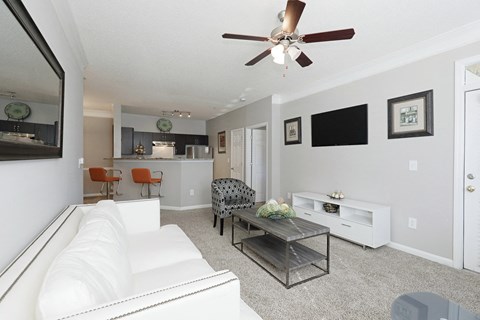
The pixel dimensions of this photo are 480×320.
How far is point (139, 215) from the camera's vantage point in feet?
6.95

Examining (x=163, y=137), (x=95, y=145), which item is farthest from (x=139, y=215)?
(x=95, y=145)

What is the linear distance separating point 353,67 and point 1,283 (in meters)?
3.85

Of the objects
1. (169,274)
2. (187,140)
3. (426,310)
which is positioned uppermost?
(187,140)

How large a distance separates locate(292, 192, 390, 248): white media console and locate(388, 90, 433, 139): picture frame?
3.22ft

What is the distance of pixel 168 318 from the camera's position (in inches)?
25.9

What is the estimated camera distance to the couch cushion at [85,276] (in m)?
0.60

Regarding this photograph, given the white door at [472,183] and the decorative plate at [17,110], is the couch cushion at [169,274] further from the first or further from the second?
the white door at [472,183]

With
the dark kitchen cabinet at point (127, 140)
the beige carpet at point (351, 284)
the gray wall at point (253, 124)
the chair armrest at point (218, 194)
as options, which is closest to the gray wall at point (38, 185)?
the beige carpet at point (351, 284)

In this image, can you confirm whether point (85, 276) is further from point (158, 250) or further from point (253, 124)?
point (253, 124)

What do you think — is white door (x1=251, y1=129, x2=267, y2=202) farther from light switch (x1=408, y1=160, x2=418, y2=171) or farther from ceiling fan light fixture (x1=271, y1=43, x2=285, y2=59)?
ceiling fan light fixture (x1=271, y1=43, x2=285, y2=59)

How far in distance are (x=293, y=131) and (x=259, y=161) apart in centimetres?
163

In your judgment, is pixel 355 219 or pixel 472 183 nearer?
pixel 472 183

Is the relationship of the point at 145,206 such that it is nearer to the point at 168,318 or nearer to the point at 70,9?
the point at 168,318

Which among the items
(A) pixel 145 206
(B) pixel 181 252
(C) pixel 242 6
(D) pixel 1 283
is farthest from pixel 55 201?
(C) pixel 242 6
